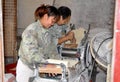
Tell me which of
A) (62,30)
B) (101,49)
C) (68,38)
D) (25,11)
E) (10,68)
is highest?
(25,11)

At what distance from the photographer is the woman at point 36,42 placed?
2299 mm

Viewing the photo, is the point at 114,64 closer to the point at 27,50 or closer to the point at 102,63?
the point at 27,50

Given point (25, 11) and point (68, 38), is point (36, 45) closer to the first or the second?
point (68, 38)

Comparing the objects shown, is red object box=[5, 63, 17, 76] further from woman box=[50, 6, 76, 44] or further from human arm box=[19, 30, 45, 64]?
human arm box=[19, 30, 45, 64]

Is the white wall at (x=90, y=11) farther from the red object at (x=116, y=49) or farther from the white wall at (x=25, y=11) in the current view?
the red object at (x=116, y=49)

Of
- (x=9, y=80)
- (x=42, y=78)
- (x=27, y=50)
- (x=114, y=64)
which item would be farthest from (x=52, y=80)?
(x=114, y=64)

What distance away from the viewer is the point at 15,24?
4973 millimetres

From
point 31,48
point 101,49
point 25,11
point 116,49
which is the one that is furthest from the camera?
point 25,11

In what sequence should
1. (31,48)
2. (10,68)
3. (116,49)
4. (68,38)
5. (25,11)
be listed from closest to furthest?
(116,49), (31,48), (68,38), (10,68), (25,11)

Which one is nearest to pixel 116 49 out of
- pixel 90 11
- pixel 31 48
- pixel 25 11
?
pixel 31 48

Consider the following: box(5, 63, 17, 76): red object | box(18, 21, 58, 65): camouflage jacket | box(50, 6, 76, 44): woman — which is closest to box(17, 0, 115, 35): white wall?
box(5, 63, 17, 76): red object

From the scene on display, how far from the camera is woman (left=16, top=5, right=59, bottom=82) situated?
7.54 ft

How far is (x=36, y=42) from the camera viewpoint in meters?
2.37

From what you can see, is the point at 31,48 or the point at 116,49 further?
the point at 31,48
